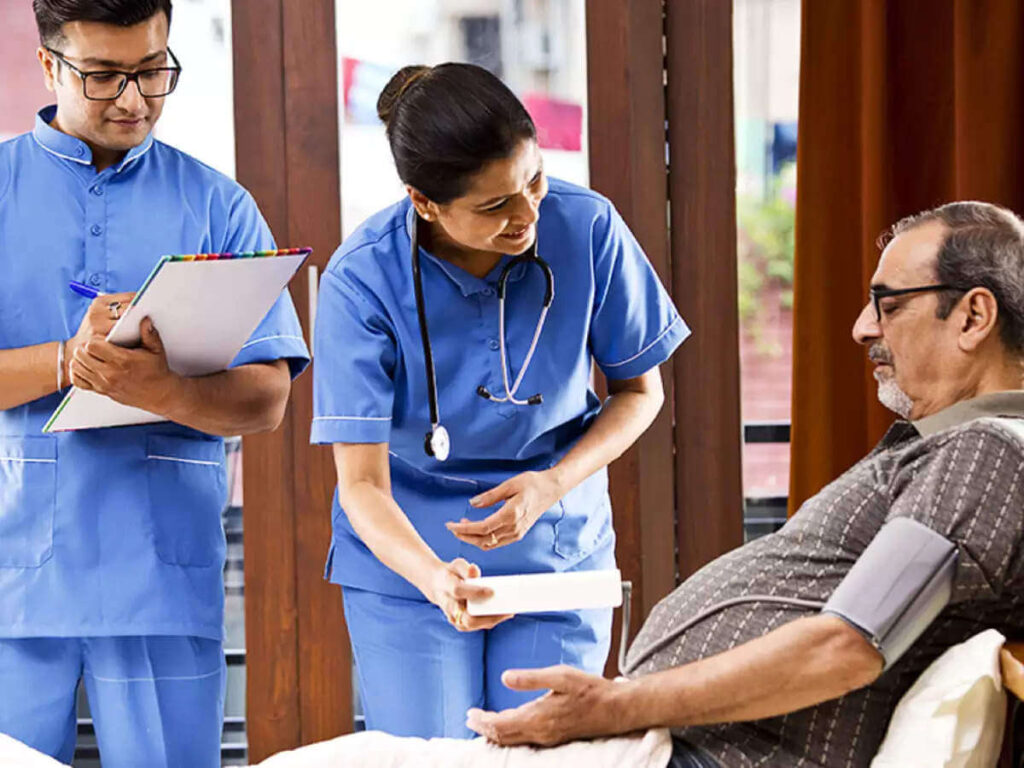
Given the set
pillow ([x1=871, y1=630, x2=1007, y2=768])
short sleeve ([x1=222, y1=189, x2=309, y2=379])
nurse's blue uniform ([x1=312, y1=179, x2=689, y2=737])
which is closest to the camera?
pillow ([x1=871, y1=630, x2=1007, y2=768])

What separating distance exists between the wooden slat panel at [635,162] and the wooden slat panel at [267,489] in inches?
28.7

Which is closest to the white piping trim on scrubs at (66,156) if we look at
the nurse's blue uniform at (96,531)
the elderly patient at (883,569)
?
the nurse's blue uniform at (96,531)

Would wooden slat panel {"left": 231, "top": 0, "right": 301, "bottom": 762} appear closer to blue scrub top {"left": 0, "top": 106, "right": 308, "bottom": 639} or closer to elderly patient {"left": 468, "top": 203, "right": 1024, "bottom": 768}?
blue scrub top {"left": 0, "top": 106, "right": 308, "bottom": 639}

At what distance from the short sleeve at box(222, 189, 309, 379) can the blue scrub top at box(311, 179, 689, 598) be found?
0.39 feet

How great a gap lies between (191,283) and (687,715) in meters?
0.85

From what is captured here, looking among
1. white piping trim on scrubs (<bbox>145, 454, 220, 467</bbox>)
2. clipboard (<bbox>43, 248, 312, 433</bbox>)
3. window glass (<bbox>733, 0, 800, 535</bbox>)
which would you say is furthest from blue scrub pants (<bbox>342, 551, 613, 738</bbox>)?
window glass (<bbox>733, 0, 800, 535</bbox>)

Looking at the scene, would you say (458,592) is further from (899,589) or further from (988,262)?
(988,262)

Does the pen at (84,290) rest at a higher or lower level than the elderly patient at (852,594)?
higher

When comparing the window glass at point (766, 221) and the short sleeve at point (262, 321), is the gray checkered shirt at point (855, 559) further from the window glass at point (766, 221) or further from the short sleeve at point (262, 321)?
the window glass at point (766, 221)

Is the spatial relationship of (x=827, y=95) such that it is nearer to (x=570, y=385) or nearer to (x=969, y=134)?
(x=969, y=134)

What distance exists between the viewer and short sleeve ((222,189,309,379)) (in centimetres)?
196

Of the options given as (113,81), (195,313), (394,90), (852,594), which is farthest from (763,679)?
(113,81)

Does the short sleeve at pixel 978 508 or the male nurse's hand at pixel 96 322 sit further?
the male nurse's hand at pixel 96 322

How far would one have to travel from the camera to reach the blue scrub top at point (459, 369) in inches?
73.2
